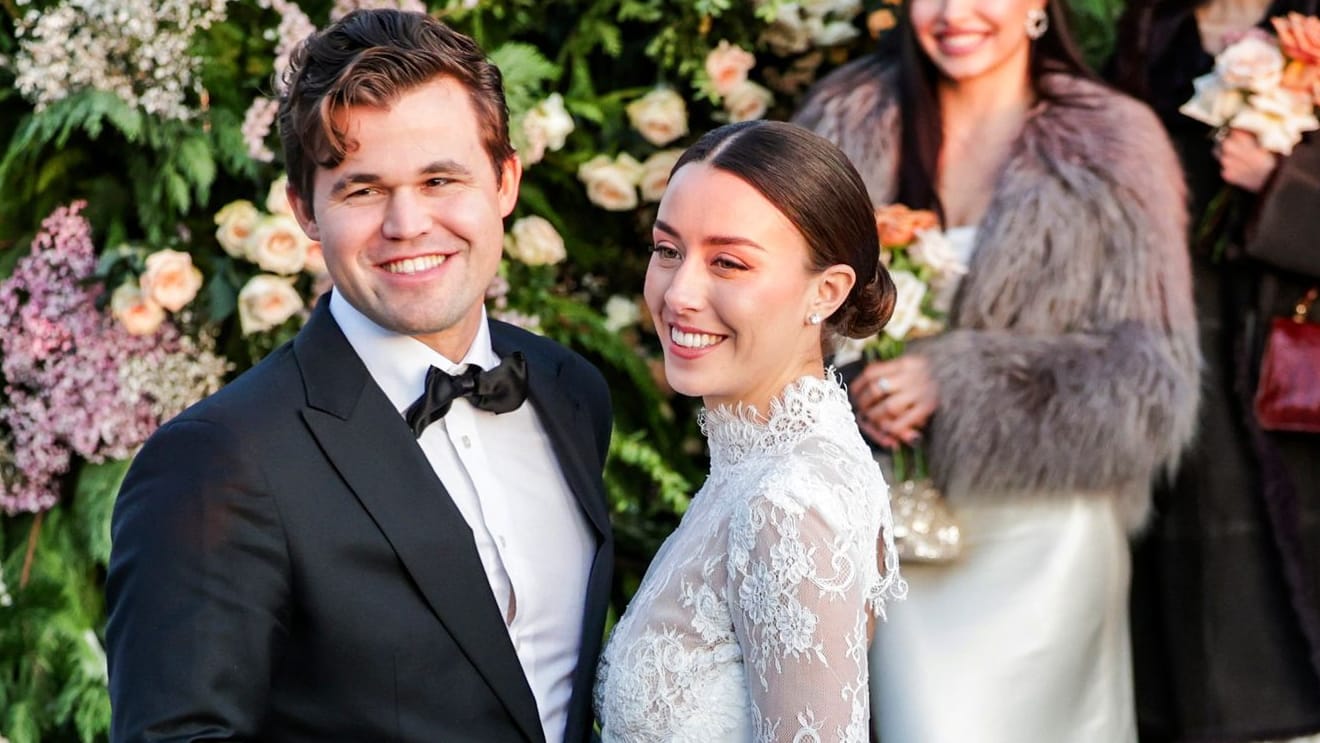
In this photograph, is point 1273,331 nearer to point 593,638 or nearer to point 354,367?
point 593,638

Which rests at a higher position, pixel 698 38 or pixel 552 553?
pixel 698 38

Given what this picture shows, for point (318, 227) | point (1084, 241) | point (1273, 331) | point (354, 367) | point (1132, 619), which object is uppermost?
point (318, 227)

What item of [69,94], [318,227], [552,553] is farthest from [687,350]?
[69,94]

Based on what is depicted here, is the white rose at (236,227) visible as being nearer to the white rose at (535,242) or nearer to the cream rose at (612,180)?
the white rose at (535,242)

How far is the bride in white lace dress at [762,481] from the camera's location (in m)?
2.14

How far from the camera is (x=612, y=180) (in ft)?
13.9

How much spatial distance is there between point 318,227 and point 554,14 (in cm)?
219

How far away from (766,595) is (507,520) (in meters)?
0.48

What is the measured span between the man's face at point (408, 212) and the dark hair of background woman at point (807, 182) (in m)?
0.33

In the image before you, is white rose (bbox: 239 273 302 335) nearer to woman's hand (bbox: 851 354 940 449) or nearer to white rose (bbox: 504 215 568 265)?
white rose (bbox: 504 215 568 265)

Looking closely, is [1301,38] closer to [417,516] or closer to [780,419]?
[780,419]

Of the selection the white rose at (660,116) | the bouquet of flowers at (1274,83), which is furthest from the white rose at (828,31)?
the bouquet of flowers at (1274,83)

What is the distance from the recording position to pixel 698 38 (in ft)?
14.3

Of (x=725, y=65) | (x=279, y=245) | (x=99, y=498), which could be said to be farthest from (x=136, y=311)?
(x=725, y=65)
